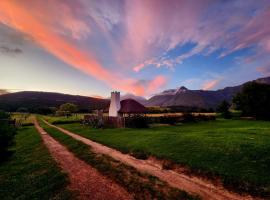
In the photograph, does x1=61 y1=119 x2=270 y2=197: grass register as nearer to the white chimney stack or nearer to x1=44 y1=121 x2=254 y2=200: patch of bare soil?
x1=44 y1=121 x2=254 y2=200: patch of bare soil

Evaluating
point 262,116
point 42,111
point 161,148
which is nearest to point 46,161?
point 161,148

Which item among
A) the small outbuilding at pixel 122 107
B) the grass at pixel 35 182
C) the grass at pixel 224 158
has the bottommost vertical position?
the grass at pixel 35 182

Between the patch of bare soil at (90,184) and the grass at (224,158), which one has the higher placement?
the grass at (224,158)

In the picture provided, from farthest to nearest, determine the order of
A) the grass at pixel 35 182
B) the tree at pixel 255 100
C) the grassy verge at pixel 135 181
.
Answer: the tree at pixel 255 100
the grass at pixel 35 182
the grassy verge at pixel 135 181

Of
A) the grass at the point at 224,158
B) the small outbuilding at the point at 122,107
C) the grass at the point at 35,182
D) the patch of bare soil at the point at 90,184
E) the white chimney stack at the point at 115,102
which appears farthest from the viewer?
the white chimney stack at the point at 115,102

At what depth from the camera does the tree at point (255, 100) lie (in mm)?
50812

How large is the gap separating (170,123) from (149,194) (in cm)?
3261

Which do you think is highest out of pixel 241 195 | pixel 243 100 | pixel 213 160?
pixel 243 100

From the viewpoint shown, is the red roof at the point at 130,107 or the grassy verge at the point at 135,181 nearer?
the grassy verge at the point at 135,181

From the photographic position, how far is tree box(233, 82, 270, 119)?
50.8 m

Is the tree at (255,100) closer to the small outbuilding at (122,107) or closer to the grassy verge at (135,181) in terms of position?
the small outbuilding at (122,107)

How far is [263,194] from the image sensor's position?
7.38 m

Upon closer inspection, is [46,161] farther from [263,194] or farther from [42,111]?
[42,111]

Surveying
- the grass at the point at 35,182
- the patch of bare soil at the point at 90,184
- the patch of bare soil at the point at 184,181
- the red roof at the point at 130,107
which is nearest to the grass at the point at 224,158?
the patch of bare soil at the point at 184,181
